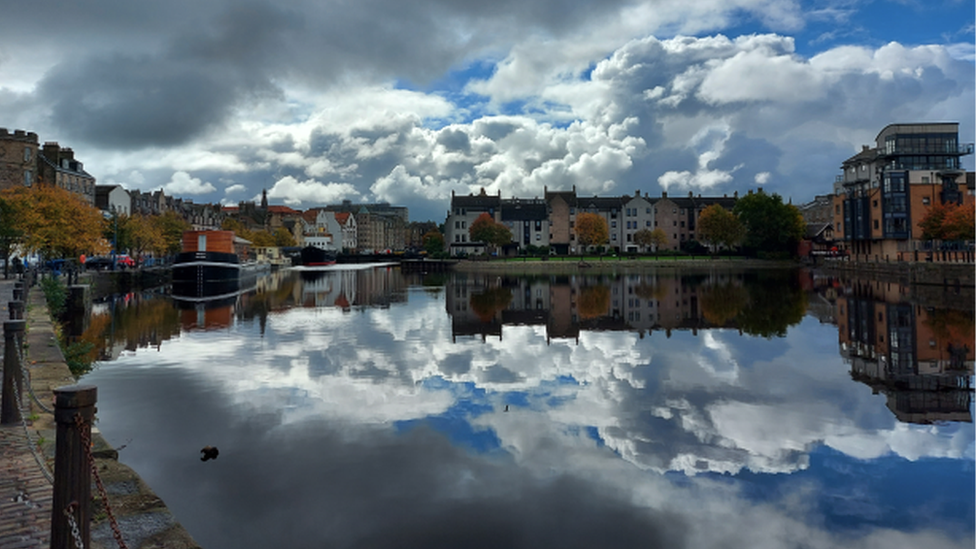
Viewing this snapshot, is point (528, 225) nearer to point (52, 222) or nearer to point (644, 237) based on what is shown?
point (644, 237)

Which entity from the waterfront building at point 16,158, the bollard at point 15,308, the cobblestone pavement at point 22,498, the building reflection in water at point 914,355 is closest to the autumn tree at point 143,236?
the waterfront building at point 16,158

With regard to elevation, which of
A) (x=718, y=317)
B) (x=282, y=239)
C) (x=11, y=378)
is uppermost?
(x=282, y=239)

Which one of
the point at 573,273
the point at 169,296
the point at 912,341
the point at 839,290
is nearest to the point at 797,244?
the point at 573,273

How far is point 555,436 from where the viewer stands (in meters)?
10.8

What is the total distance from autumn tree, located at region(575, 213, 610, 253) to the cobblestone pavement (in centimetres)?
10341

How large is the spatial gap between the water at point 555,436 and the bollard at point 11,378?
5.93ft

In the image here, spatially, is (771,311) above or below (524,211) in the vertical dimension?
below

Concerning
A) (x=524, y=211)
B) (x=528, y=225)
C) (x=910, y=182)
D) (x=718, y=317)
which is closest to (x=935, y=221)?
(x=910, y=182)

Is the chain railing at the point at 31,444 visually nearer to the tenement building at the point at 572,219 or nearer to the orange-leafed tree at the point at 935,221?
the orange-leafed tree at the point at 935,221

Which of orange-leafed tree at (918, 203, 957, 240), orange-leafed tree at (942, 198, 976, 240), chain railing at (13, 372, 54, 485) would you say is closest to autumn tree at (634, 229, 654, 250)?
orange-leafed tree at (918, 203, 957, 240)

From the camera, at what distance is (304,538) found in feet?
23.5

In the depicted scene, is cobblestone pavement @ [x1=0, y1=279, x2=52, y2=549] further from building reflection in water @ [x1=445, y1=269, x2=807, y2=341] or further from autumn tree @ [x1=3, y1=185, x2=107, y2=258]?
autumn tree @ [x1=3, y1=185, x2=107, y2=258]

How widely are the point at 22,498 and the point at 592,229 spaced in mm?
105476

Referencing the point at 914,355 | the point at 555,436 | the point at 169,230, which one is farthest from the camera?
the point at 169,230
